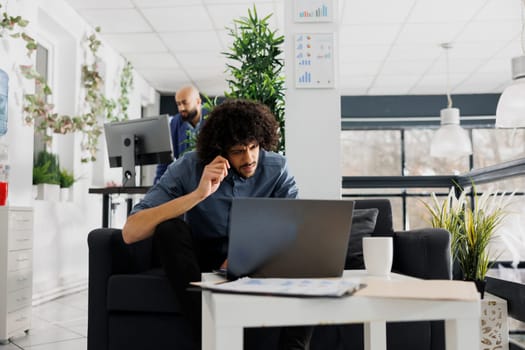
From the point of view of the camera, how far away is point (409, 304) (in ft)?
3.11

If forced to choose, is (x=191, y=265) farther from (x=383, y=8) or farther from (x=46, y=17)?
(x=383, y=8)

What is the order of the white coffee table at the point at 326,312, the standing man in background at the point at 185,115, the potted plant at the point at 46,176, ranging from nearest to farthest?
the white coffee table at the point at 326,312 < the potted plant at the point at 46,176 < the standing man in background at the point at 185,115

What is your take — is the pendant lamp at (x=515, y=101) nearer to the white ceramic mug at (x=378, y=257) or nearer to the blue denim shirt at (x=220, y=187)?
the blue denim shirt at (x=220, y=187)

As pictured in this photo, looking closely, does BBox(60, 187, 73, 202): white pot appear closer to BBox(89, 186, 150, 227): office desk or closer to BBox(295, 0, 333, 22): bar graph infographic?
BBox(89, 186, 150, 227): office desk

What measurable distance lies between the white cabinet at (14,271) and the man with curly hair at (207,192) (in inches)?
58.7

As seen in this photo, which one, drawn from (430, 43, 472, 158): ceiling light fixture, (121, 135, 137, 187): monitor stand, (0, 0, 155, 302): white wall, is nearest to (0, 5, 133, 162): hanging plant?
(0, 0, 155, 302): white wall

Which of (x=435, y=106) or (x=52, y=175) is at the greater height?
(x=435, y=106)

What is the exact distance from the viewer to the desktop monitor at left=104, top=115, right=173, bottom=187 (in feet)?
12.4

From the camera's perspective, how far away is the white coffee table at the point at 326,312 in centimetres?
92

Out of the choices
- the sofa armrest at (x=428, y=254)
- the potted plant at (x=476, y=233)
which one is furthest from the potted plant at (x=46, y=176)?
the sofa armrest at (x=428, y=254)

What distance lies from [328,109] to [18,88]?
2.36 metres

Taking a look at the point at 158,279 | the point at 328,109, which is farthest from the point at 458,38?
the point at 158,279

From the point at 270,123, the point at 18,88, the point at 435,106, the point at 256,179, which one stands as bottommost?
the point at 256,179

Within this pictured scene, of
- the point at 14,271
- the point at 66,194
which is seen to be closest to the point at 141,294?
the point at 14,271
